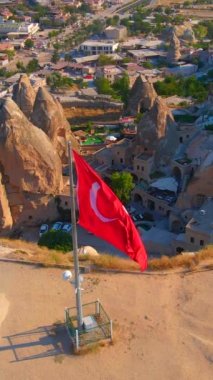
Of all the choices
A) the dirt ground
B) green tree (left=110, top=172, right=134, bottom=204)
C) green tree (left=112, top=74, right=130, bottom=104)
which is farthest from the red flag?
green tree (left=112, top=74, right=130, bottom=104)

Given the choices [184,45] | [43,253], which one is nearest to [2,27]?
[184,45]

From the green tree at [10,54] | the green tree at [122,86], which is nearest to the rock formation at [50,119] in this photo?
the green tree at [122,86]

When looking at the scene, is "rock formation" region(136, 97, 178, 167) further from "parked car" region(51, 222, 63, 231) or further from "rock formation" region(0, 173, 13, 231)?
"rock formation" region(0, 173, 13, 231)

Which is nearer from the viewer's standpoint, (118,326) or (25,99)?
(118,326)

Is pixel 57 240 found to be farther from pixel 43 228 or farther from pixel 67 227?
pixel 43 228

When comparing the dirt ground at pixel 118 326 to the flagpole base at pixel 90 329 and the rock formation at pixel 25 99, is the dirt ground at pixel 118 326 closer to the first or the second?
the flagpole base at pixel 90 329

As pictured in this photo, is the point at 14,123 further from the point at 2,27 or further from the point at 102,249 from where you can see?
the point at 2,27

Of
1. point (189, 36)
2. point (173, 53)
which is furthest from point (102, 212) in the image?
point (189, 36)

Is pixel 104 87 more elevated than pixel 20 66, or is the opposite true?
pixel 104 87
